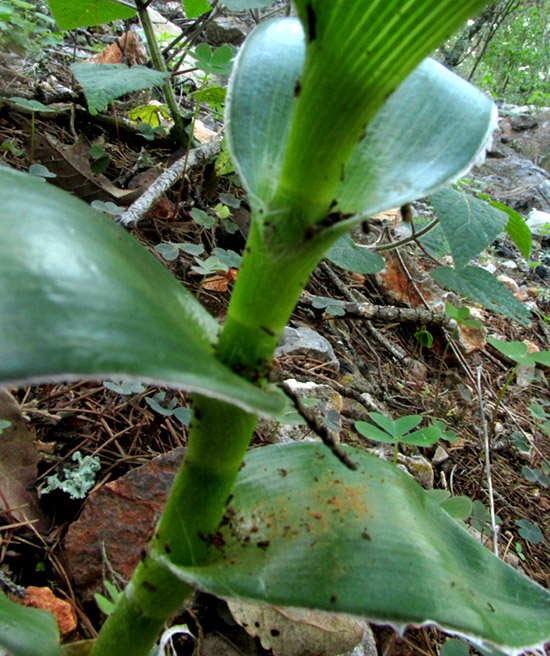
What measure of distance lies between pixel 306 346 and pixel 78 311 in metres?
1.18

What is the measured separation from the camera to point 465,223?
1.03 metres

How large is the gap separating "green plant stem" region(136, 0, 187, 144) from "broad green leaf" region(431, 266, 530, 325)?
938 millimetres

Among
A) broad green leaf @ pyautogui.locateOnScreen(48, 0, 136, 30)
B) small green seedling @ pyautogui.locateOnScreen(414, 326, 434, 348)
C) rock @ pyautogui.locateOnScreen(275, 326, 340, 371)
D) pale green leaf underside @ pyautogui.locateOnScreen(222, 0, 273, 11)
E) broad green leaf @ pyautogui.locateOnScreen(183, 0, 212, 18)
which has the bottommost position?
rock @ pyautogui.locateOnScreen(275, 326, 340, 371)

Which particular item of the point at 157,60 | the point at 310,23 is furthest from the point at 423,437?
the point at 157,60

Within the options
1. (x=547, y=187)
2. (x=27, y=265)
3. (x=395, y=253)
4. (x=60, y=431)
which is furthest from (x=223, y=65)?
(x=547, y=187)

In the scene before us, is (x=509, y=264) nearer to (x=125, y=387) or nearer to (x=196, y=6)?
(x=196, y=6)

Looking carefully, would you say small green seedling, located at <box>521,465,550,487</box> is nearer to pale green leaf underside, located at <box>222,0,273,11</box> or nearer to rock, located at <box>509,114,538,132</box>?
pale green leaf underside, located at <box>222,0,273,11</box>

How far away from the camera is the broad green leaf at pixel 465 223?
996 mm

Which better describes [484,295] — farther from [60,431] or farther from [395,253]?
[60,431]

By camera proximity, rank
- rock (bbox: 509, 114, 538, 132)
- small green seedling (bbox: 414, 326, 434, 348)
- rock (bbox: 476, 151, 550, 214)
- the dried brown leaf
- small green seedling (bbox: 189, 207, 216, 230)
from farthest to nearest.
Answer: rock (bbox: 509, 114, 538, 132) < rock (bbox: 476, 151, 550, 214) < small green seedling (bbox: 414, 326, 434, 348) < small green seedling (bbox: 189, 207, 216, 230) < the dried brown leaf

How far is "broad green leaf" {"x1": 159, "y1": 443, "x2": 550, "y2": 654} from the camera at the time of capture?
42 centimetres

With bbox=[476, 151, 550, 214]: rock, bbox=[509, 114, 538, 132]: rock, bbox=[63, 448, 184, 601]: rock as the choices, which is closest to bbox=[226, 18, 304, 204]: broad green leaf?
bbox=[63, 448, 184, 601]: rock

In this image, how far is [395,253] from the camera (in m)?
1.99

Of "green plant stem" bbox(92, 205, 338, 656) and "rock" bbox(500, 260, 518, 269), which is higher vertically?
"green plant stem" bbox(92, 205, 338, 656)
